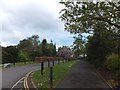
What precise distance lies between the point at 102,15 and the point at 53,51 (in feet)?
329

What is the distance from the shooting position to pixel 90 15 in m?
29.0

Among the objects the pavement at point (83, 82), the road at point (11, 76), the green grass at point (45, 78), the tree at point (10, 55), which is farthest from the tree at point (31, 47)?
the pavement at point (83, 82)

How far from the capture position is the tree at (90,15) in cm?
2800

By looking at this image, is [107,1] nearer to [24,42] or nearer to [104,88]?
[104,88]

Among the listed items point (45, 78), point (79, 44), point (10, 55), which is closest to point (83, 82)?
point (45, 78)

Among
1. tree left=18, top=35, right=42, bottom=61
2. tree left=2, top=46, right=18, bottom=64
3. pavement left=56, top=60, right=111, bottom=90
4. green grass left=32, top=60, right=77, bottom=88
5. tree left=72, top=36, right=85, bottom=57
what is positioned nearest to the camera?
pavement left=56, top=60, right=111, bottom=90

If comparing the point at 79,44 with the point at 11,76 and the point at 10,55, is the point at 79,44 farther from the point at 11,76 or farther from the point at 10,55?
the point at 10,55

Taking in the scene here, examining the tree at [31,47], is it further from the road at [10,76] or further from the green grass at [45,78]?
the green grass at [45,78]

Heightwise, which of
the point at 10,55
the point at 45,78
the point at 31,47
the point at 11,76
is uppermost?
the point at 31,47

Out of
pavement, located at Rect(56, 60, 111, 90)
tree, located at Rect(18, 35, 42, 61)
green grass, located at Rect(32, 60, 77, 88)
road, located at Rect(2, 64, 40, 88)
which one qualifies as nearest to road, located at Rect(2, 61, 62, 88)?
road, located at Rect(2, 64, 40, 88)

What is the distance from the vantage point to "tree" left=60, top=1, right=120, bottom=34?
28000 millimetres

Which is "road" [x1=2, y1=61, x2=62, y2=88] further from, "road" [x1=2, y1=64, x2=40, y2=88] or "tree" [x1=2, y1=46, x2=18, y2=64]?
"tree" [x1=2, y1=46, x2=18, y2=64]

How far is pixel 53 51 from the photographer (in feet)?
424

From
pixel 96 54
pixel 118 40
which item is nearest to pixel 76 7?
pixel 118 40
